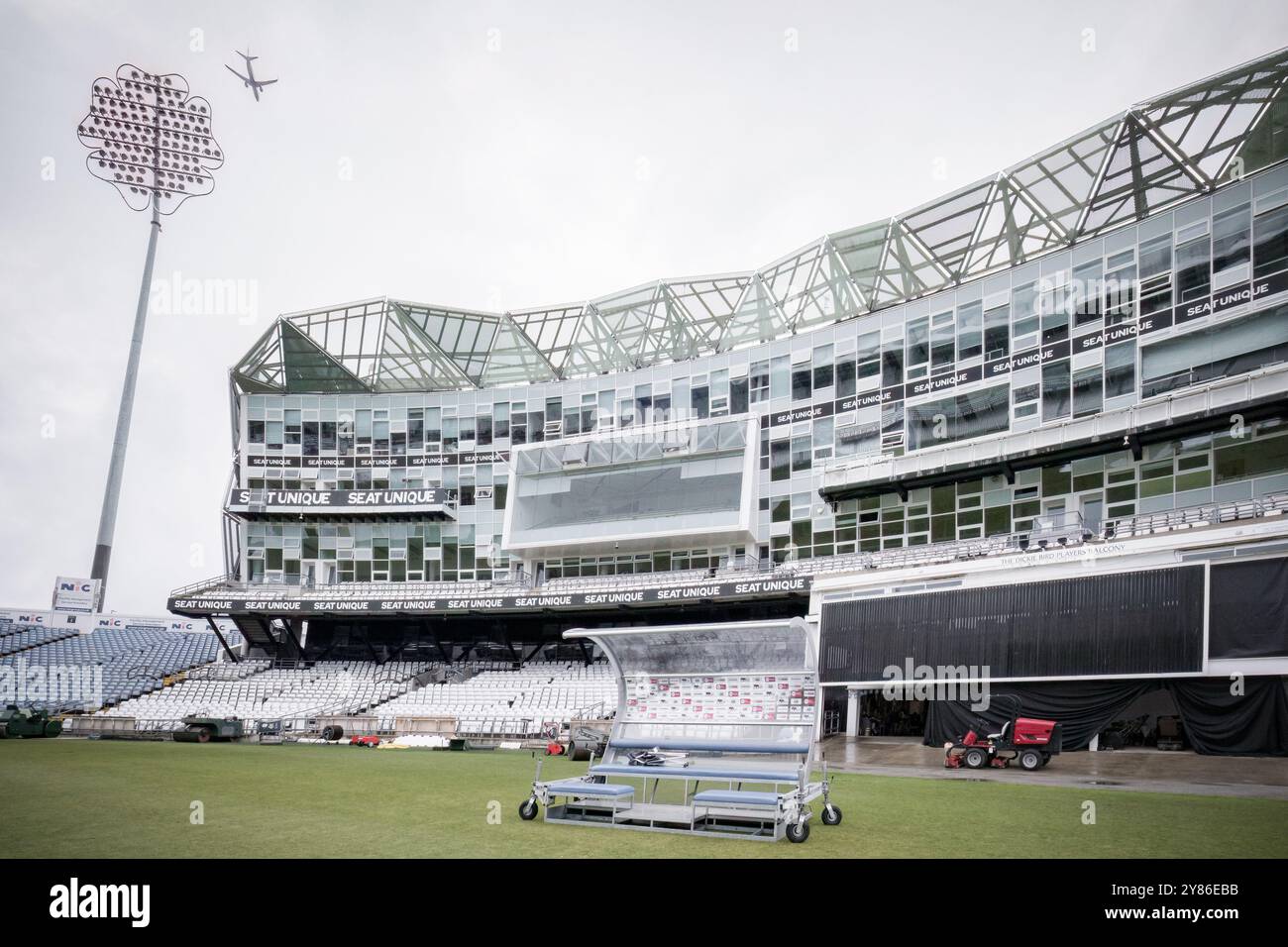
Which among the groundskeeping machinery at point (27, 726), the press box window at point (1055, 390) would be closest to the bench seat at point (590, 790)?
the groundskeeping machinery at point (27, 726)

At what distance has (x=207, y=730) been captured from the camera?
36.2 m

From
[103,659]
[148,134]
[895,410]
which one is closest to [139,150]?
[148,134]

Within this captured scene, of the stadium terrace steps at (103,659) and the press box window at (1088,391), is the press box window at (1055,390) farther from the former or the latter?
the stadium terrace steps at (103,659)

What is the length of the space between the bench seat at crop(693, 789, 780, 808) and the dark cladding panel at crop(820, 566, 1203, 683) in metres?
19.5

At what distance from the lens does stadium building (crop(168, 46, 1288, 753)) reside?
2733cm

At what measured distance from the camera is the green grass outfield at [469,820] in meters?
9.43

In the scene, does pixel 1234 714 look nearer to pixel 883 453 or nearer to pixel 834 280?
pixel 883 453

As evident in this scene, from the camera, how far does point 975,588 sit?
2975cm

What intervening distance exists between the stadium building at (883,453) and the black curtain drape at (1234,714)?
0.07 m

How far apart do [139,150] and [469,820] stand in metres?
60.4

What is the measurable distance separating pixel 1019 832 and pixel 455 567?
45827 millimetres

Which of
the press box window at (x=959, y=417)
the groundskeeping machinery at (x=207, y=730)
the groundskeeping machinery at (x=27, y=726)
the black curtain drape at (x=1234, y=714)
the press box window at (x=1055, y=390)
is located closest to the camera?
the black curtain drape at (x=1234, y=714)

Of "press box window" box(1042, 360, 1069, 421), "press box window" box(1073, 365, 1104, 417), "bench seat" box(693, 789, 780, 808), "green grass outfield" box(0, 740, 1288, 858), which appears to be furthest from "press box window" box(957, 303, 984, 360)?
"bench seat" box(693, 789, 780, 808)
